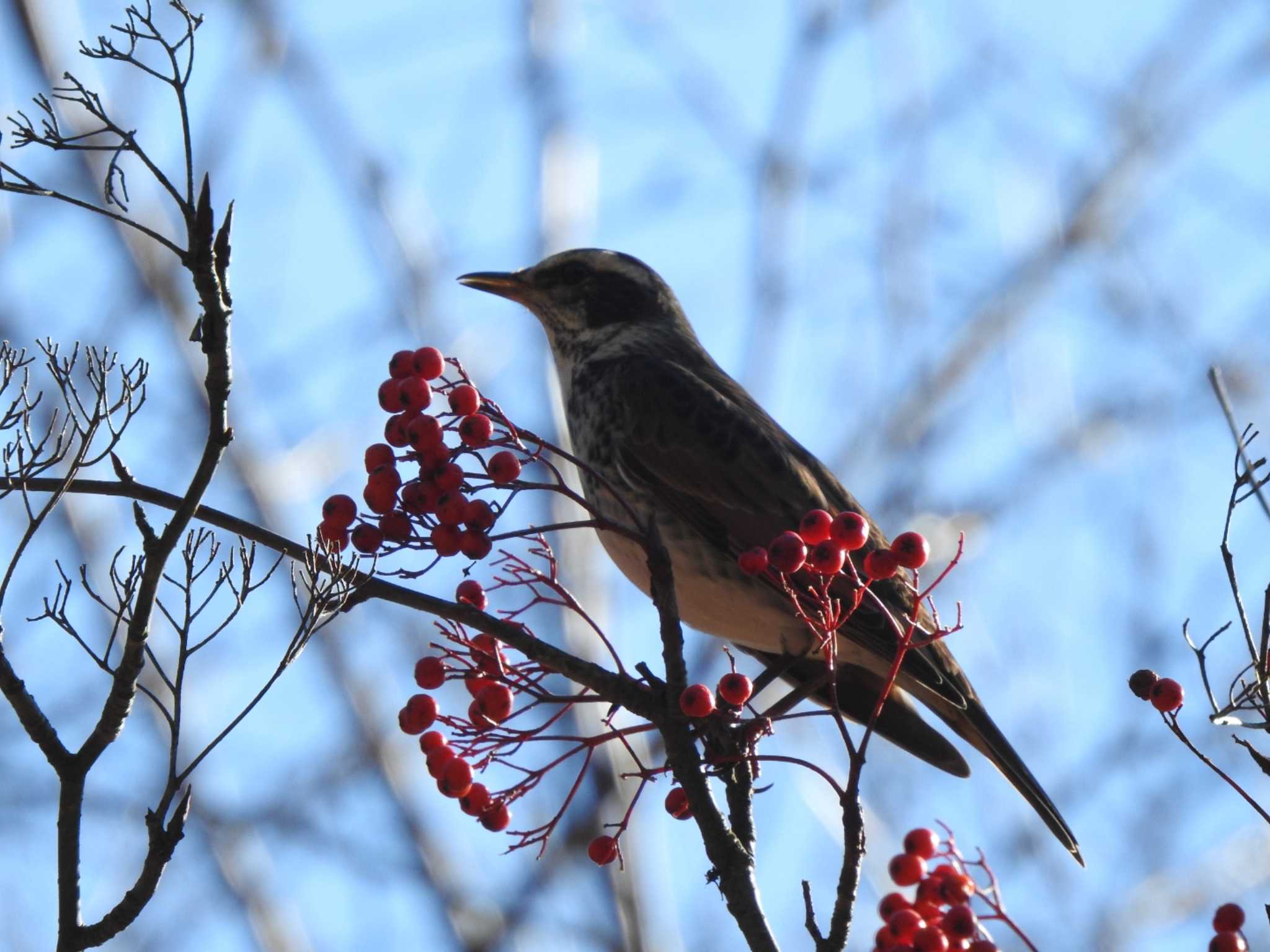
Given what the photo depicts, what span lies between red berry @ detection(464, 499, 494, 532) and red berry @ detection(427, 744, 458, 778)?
0.46 m

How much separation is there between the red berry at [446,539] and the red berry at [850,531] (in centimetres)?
64

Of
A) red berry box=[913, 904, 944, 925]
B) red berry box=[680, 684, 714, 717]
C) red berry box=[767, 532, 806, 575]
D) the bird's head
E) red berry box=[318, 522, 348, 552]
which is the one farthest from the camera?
the bird's head

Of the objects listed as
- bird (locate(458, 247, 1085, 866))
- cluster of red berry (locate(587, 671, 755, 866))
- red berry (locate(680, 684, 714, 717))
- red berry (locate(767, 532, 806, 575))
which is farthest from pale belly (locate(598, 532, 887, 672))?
red berry (locate(680, 684, 714, 717))

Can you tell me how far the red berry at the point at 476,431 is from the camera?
2.70 metres

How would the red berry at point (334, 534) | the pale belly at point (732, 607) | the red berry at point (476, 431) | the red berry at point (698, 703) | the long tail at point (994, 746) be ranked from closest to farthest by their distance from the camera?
the red berry at point (698, 703)
the red berry at point (334, 534)
the red berry at point (476, 431)
the long tail at point (994, 746)
the pale belly at point (732, 607)

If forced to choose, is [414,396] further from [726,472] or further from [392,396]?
[726,472]

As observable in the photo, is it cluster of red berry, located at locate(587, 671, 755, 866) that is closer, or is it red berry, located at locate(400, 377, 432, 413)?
cluster of red berry, located at locate(587, 671, 755, 866)

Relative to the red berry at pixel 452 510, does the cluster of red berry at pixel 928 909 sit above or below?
below

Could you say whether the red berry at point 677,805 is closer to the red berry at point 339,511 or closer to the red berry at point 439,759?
the red berry at point 439,759

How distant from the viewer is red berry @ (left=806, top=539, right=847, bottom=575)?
8.37 ft

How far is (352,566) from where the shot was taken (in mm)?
2264

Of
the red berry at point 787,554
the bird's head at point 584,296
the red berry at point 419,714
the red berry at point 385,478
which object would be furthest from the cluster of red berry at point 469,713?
the bird's head at point 584,296

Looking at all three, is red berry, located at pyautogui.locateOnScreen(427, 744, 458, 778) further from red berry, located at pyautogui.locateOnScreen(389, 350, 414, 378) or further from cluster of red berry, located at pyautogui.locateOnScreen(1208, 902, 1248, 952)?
cluster of red berry, located at pyautogui.locateOnScreen(1208, 902, 1248, 952)

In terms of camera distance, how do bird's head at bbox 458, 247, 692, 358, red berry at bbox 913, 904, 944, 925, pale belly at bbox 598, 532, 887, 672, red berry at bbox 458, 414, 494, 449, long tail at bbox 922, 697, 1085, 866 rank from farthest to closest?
bird's head at bbox 458, 247, 692, 358, pale belly at bbox 598, 532, 887, 672, long tail at bbox 922, 697, 1085, 866, red berry at bbox 913, 904, 944, 925, red berry at bbox 458, 414, 494, 449
